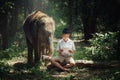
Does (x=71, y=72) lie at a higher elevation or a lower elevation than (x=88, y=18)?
lower

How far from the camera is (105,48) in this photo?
43.0 feet

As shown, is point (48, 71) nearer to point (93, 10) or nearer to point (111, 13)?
point (111, 13)

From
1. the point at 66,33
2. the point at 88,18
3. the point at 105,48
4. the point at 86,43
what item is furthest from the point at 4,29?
the point at 66,33

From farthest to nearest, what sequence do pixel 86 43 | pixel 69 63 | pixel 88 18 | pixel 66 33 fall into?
pixel 88 18 < pixel 86 43 < pixel 69 63 < pixel 66 33

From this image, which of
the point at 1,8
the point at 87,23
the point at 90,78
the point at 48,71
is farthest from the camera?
the point at 87,23

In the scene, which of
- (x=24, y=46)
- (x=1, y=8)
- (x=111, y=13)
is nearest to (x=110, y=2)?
(x=111, y=13)

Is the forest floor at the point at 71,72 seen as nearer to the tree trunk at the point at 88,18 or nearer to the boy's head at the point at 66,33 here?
the boy's head at the point at 66,33

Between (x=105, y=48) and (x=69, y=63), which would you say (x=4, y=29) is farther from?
(x=69, y=63)

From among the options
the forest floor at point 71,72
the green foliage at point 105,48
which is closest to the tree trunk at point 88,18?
the green foliage at point 105,48

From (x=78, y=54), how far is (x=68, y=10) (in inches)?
322

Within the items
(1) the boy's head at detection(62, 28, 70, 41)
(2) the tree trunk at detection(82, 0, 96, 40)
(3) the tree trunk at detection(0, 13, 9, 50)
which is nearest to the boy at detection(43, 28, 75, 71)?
(1) the boy's head at detection(62, 28, 70, 41)

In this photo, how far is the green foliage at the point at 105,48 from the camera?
41.0 feet

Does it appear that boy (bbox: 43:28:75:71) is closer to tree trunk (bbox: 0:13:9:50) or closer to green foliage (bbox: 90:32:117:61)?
green foliage (bbox: 90:32:117:61)

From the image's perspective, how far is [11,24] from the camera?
20.4 metres
